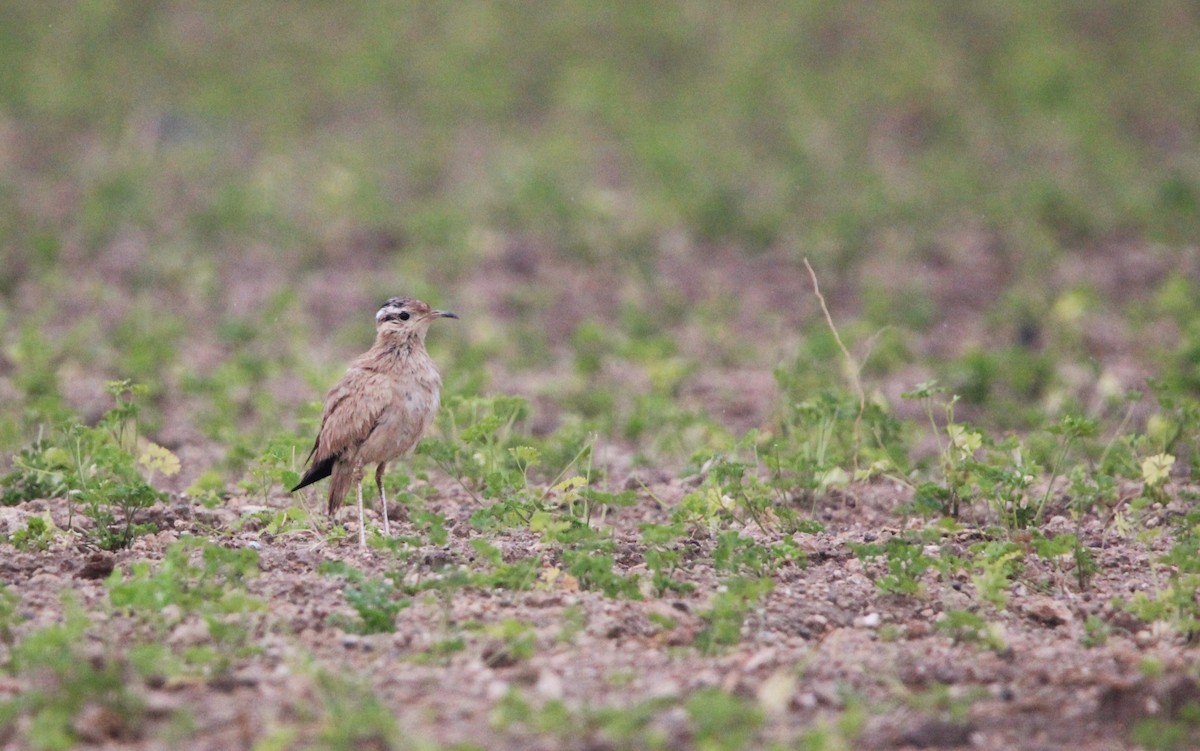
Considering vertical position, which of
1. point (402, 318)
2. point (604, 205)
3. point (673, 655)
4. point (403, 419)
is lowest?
point (673, 655)

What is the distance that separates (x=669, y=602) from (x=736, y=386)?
16.8 feet

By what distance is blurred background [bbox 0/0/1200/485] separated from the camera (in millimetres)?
10625

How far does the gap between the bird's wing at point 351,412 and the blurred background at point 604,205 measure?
16.3 inches

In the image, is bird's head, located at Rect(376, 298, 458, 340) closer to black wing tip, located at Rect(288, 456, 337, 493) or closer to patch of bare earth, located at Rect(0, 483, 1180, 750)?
black wing tip, located at Rect(288, 456, 337, 493)

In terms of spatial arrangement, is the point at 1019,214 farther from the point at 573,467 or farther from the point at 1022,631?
the point at 1022,631

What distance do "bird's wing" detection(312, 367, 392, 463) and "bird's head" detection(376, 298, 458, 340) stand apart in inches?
10.9

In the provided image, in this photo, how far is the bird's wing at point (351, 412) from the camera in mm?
7246

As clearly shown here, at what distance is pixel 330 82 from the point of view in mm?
20172

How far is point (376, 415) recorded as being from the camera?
7.27 m

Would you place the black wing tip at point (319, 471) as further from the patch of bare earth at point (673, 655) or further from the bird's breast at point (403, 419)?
the patch of bare earth at point (673, 655)

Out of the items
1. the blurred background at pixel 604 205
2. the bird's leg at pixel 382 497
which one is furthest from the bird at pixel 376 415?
the blurred background at pixel 604 205

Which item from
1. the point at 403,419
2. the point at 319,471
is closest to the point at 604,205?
the point at 403,419

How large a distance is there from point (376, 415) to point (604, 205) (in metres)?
7.75

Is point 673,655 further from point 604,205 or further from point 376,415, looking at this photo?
point 604,205
